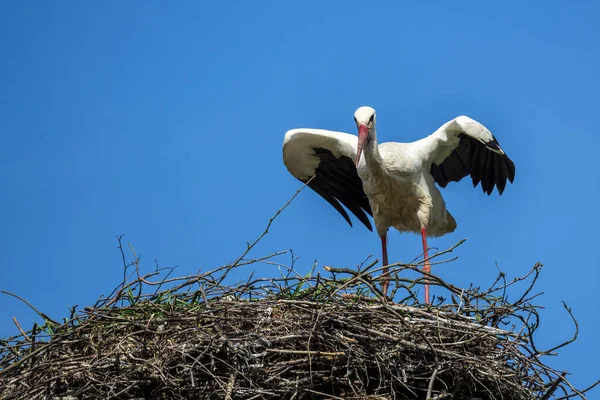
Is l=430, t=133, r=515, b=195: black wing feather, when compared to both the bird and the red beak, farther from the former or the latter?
Result: the red beak

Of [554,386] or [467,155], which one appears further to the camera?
[467,155]

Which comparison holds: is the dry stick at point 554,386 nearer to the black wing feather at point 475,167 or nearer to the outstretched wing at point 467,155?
the outstretched wing at point 467,155

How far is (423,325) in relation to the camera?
15.4ft

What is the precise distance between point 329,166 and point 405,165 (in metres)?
1.06

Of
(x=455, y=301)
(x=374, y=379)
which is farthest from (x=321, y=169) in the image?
(x=374, y=379)

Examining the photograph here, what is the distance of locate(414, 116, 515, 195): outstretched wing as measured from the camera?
23.3ft

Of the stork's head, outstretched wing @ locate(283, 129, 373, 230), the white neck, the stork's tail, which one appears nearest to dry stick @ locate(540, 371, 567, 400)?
the stork's head

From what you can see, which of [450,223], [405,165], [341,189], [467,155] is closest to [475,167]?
[467,155]

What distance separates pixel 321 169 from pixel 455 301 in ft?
9.86

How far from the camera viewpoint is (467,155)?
24.4 ft

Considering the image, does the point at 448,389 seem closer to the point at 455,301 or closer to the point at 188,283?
the point at 455,301

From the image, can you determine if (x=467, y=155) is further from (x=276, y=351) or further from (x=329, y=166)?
(x=276, y=351)

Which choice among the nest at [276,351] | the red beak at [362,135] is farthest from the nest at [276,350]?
the red beak at [362,135]

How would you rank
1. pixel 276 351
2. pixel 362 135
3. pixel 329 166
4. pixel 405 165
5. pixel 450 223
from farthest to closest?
pixel 329 166 → pixel 450 223 → pixel 405 165 → pixel 362 135 → pixel 276 351
